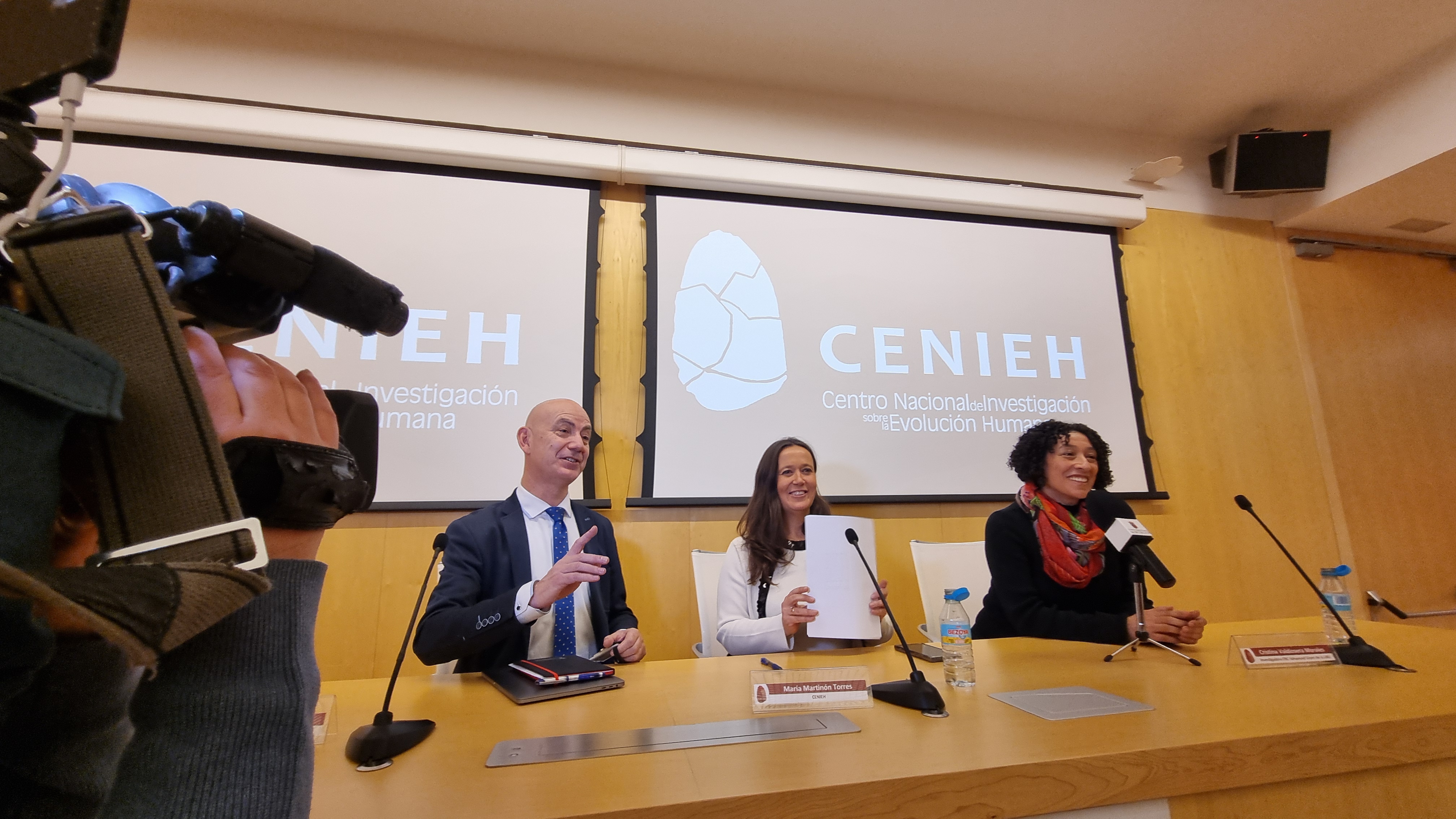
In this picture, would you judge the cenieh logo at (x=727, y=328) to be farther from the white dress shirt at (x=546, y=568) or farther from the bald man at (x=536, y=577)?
the white dress shirt at (x=546, y=568)

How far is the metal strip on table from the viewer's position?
0.84 m

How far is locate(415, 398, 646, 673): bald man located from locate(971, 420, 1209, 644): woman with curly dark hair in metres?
1.08

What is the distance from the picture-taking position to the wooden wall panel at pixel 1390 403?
130 inches

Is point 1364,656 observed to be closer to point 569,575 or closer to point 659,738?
point 659,738

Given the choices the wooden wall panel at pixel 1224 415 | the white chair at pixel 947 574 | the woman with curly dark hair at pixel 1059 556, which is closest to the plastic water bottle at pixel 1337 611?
the woman with curly dark hair at pixel 1059 556

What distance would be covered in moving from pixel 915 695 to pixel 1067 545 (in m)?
1.07

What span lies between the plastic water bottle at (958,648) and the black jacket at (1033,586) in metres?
0.70

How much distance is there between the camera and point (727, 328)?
8.95 ft

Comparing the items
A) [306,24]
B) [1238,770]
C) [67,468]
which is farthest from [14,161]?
[306,24]

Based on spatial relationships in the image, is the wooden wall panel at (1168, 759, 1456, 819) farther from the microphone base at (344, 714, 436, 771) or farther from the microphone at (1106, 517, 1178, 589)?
the microphone base at (344, 714, 436, 771)

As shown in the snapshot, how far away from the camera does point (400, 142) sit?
98.4 inches

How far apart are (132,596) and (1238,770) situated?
3.86ft

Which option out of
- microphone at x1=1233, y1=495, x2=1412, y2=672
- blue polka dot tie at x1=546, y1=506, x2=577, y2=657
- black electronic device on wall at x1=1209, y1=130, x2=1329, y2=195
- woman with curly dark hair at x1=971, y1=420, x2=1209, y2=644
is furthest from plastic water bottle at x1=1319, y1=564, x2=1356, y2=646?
black electronic device on wall at x1=1209, y1=130, x2=1329, y2=195

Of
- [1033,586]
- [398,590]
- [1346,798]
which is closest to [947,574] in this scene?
[1033,586]
